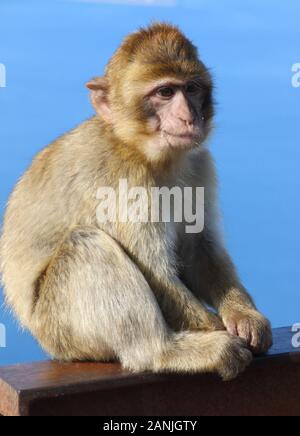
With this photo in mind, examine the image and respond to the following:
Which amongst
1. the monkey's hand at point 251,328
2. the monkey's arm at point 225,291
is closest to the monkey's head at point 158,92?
the monkey's arm at point 225,291

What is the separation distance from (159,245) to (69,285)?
55cm

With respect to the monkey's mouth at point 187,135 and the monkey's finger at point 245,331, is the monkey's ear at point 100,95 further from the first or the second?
the monkey's finger at point 245,331

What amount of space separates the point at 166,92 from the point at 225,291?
1.26 m

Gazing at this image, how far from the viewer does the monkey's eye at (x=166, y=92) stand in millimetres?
5219

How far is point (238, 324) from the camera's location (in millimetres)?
5312

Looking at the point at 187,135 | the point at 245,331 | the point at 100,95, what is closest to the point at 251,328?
the point at 245,331

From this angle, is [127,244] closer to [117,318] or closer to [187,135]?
[117,318]

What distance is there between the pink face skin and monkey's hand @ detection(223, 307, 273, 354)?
1.02 metres

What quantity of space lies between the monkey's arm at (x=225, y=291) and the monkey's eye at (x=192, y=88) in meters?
0.98

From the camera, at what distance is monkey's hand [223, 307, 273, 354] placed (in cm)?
528

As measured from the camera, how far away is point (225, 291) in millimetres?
5625

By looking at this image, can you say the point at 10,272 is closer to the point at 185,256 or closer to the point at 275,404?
the point at 185,256
